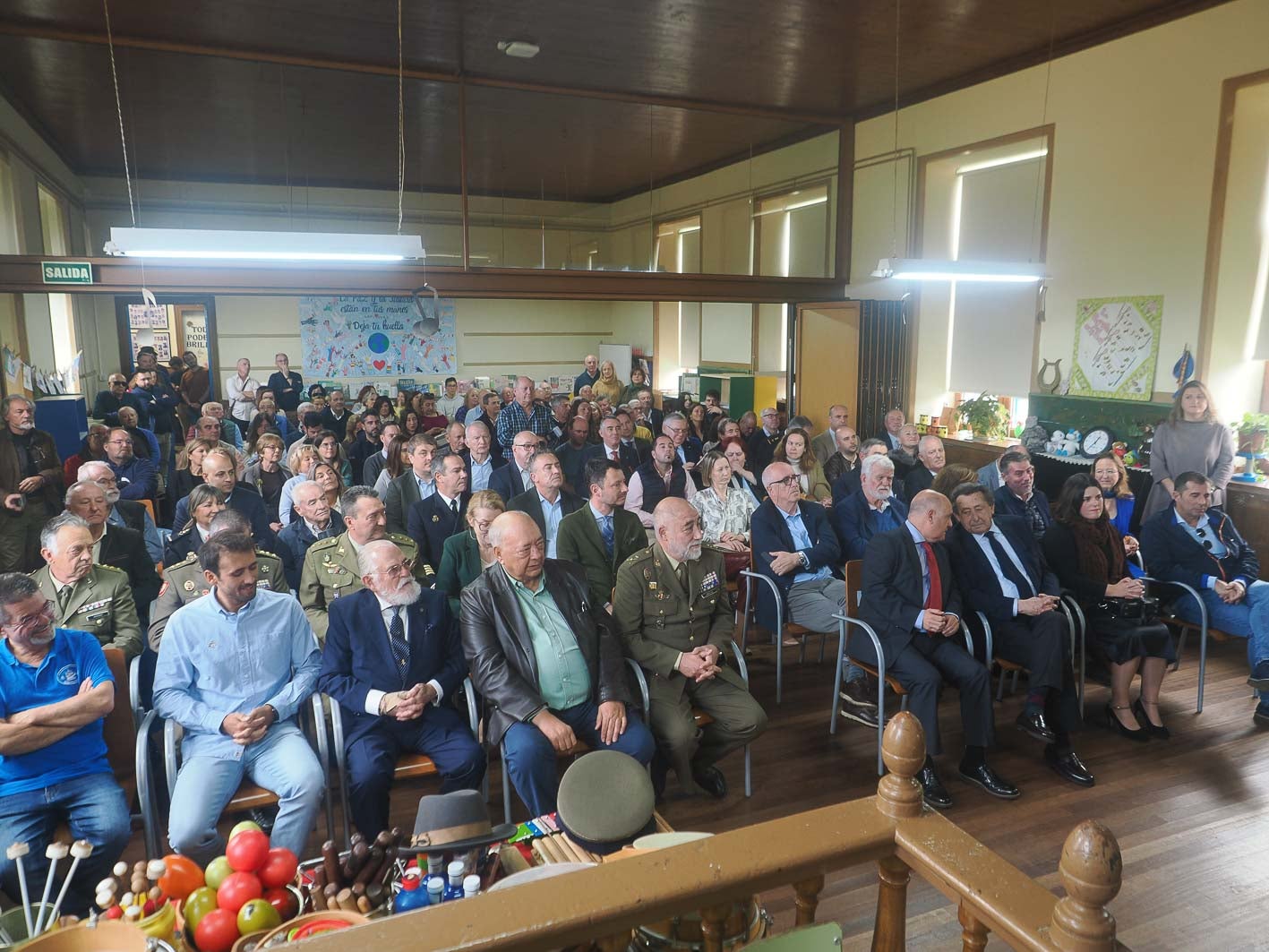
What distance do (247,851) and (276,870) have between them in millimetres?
80

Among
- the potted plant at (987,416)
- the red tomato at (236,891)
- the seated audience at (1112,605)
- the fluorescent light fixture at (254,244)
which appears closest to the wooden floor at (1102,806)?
the seated audience at (1112,605)

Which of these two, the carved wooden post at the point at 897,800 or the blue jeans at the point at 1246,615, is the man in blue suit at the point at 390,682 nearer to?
the carved wooden post at the point at 897,800

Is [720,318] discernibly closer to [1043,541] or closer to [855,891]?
[1043,541]

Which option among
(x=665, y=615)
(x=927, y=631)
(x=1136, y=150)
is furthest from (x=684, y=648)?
(x=1136, y=150)

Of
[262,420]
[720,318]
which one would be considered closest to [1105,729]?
[262,420]

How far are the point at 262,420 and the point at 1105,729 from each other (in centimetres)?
714

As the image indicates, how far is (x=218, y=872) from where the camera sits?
2008 millimetres

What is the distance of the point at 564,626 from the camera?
11.1 feet

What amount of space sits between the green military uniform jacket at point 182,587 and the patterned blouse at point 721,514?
265 centimetres

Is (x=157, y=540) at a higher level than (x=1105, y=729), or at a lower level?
higher

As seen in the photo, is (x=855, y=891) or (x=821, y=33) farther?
(x=821, y=33)

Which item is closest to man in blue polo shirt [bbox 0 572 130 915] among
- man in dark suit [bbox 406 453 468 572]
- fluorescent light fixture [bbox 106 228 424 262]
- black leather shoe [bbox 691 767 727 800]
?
man in dark suit [bbox 406 453 468 572]

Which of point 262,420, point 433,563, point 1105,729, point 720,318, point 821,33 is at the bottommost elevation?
point 1105,729

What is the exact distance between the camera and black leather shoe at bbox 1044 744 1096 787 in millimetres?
3840
